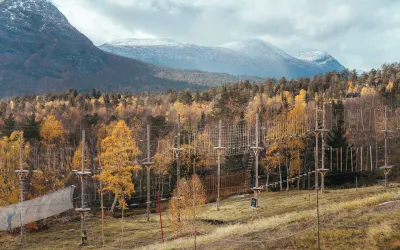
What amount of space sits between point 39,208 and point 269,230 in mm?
20861

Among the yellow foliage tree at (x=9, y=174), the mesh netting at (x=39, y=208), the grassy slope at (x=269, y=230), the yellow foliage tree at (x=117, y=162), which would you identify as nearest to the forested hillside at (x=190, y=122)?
the yellow foliage tree at (x=9, y=174)

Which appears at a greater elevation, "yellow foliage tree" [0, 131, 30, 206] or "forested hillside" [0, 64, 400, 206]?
"forested hillside" [0, 64, 400, 206]

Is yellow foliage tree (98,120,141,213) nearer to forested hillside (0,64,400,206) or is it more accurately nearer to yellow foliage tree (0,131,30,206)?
forested hillside (0,64,400,206)

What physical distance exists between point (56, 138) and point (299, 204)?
52051mm

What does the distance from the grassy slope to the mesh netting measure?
4067 mm

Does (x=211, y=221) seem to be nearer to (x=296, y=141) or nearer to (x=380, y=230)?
(x=380, y=230)

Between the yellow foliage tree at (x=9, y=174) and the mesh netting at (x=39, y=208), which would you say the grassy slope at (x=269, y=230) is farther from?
the yellow foliage tree at (x=9, y=174)

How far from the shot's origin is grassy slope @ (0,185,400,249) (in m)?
24.7

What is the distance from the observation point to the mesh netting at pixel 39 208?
4022 centimetres

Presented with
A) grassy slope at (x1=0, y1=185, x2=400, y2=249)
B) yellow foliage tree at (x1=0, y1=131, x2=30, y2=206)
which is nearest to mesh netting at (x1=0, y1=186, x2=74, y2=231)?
grassy slope at (x1=0, y1=185, x2=400, y2=249)

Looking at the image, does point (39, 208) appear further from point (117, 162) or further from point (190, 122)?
point (190, 122)

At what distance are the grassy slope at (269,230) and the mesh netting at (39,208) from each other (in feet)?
13.3

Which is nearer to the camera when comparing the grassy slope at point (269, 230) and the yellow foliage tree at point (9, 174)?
the grassy slope at point (269, 230)

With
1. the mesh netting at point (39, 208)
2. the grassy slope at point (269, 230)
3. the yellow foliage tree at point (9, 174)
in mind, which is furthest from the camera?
the yellow foliage tree at point (9, 174)
